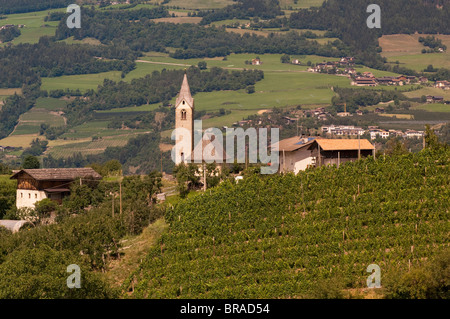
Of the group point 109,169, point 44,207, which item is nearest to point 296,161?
point 44,207

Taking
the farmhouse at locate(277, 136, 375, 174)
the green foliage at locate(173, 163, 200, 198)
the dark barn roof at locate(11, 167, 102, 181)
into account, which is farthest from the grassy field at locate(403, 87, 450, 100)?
the farmhouse at locate(277, 136, 375, 174)

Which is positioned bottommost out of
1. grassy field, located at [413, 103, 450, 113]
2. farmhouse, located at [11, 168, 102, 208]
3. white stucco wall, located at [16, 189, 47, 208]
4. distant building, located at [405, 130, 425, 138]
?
grassy field, located at [413, 103, 450, 113]

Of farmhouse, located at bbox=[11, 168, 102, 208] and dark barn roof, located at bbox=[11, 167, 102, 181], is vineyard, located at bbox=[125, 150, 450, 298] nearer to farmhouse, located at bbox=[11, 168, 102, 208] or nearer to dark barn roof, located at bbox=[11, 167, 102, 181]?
farmhouse, located at bbox=[11, 168, 102, 208]

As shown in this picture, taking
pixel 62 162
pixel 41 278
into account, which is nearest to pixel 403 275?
pixel 41 278

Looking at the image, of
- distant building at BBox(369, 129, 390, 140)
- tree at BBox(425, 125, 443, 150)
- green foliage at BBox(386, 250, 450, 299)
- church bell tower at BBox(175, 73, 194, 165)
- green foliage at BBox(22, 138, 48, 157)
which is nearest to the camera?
green foliage at BBox(386, 250, 450, 299)

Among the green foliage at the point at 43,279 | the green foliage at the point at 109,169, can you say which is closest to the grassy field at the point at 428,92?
the green foliage at the point at 109,169

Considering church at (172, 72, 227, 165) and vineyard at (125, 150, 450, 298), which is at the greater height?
vineyard at (125, 150, 450, 298)

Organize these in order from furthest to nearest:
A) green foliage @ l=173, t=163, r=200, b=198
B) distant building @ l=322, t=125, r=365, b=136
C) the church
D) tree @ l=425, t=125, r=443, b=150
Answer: distant building @ l=322, t=125, r=365, b=136, the church, green foliage @ l=173, t=163, r=200, b=198, tree @ l=425, t=125, r=443, b=150
